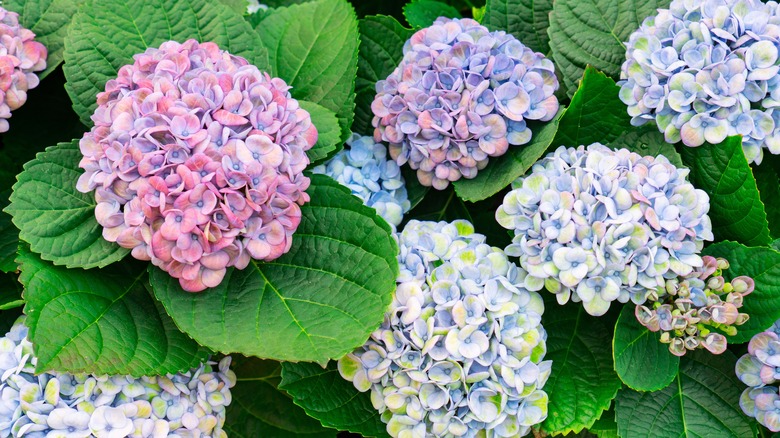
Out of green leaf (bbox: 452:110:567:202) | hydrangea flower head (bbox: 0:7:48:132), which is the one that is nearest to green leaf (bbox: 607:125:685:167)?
green leaf (bbox: 452:110:567:202)

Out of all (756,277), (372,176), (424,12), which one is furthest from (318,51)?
(756,277)

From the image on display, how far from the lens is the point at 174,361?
1.17m

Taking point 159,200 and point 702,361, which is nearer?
point 159,200

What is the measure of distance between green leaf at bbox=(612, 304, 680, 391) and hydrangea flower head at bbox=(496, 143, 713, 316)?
7 cm

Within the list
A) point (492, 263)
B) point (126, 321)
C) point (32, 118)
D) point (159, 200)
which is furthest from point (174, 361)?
point (32, 118)

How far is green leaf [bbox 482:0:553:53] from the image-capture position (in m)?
1.47

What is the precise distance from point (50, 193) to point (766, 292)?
42.8 inches

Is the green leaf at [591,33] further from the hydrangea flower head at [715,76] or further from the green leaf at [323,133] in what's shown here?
the green leaf at [323,133]

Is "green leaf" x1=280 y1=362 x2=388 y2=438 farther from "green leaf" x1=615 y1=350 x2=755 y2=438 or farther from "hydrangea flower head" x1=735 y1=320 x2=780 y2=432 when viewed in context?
"hydrangea flower head" x1=735 y1=320 x2=780 y2=432

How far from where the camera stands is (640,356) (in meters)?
1.21

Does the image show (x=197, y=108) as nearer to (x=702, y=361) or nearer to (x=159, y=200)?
(x=159, y=200)

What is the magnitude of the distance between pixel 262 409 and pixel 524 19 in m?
0.89

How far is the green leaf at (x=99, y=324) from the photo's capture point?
1077mm

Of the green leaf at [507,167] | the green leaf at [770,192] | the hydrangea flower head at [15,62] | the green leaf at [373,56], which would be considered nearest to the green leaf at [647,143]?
the green leaf at [507,167]
